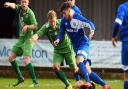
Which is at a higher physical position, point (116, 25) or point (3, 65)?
point (116, 25)

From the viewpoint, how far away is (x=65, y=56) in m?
15.6

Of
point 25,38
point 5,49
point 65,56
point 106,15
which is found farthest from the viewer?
point 106,15

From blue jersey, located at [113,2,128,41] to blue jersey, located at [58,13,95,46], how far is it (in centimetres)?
240

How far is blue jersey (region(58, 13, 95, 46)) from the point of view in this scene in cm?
1362

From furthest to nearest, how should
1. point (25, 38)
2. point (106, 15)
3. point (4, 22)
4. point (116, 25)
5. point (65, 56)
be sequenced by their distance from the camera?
point (4, 22)
point (106, 15)
point (25, 38)
point (65, 56)
point (116, 25)

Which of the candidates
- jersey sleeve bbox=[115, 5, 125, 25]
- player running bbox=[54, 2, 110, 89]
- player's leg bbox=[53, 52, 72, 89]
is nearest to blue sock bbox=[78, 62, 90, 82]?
player running bbox=[54, 2, 110, 89]

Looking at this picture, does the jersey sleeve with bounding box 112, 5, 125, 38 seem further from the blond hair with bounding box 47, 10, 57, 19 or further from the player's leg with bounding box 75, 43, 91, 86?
the blond hair with bounding box 47, 10, 57, 19

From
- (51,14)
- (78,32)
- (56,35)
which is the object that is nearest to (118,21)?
(78,32)

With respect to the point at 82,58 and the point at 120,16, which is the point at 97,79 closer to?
the point at 82,58

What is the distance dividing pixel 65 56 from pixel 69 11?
2.44 meters

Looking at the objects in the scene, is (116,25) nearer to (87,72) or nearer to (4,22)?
(87,72)

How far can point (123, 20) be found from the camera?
11117 mm

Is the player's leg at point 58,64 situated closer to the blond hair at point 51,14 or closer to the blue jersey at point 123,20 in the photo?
the blond hair at point 51,14

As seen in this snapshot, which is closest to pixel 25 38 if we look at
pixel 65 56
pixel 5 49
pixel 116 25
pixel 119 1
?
pixel 65 56
